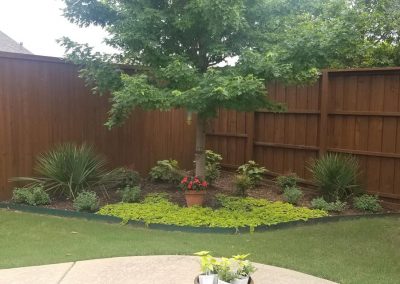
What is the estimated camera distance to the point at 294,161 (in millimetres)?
9320

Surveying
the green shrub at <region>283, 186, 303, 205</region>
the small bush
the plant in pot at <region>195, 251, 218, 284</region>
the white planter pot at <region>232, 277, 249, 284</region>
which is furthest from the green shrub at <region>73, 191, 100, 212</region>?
the white planter pot at <region>232, 277, 249, 284</region>

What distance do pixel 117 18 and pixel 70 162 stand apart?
8.22ft

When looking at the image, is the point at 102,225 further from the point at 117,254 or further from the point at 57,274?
the point at 57,274

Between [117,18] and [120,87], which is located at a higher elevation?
[117,18]

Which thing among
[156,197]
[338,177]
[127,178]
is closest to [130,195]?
[156,197]

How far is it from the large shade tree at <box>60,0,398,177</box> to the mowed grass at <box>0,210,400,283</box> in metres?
1.83

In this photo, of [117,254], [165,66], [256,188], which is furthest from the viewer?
[256,188]

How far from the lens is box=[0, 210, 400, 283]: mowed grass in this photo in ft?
15.7

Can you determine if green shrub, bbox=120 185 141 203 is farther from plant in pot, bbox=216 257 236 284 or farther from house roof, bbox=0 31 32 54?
house roof, bbox=0 31 32 54

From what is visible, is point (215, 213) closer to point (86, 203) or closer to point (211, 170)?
point (86, 203)

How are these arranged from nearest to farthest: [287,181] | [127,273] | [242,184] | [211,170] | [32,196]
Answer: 1. [127,273]
2. [32,196]
3. [242,184]
4. [287,181]
5. [211,170]

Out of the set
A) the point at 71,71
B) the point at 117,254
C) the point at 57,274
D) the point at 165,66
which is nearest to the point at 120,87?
the point at 165,66

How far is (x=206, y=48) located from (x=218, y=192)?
110 inches

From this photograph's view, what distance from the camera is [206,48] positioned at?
24.3ft
